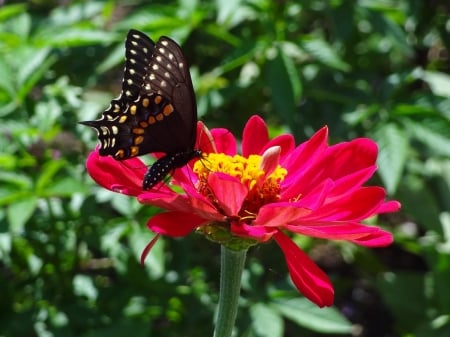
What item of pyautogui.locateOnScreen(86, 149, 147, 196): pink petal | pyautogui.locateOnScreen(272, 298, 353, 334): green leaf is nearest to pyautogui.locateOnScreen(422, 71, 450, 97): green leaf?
pyautogui.locateOnScreen(272, 298, 353, 334): green leaf

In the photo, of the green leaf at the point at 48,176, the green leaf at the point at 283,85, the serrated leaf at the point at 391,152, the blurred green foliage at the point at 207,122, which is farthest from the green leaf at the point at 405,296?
the green leaf at the point at 48,176

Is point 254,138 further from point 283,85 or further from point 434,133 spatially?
point 434,133

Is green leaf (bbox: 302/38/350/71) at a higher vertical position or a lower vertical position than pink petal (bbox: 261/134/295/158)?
lower

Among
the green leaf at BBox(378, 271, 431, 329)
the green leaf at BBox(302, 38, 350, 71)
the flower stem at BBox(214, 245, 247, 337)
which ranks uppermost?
the flower stem at BBox(214, 245, 247, 337)

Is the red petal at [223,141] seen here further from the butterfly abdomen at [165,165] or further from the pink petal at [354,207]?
the pink petal at [354,207]

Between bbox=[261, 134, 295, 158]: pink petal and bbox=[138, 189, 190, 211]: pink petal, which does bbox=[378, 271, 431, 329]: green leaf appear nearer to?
Answer: bbox=[261, 134, 295, 158]: pink petal

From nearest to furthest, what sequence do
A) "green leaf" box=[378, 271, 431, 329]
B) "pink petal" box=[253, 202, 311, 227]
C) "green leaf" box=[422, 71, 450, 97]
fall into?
"pink petal" box=[253, 202, 311, 227]
"green leaf" box=[378, 271, 431, 329]
"green leaf" box=[422, 71, 450, 97]
